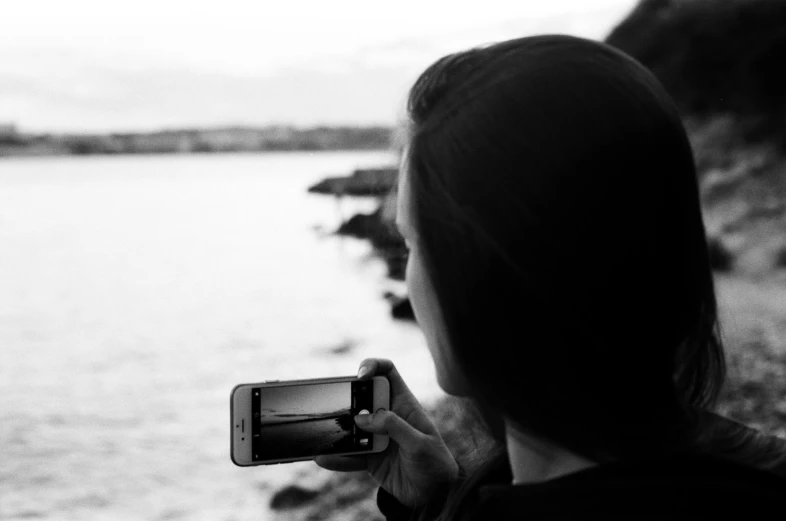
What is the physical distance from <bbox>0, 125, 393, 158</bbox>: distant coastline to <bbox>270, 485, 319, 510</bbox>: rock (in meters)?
1.45

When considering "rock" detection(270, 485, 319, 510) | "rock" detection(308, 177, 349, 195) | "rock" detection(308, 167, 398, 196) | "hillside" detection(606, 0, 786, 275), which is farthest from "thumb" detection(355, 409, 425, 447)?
"hillside" detection(606, 0, 786, 275)

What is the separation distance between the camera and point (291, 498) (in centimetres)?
341

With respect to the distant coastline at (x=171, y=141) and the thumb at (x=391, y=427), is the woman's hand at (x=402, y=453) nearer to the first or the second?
the thumb at (x=391, y=427)

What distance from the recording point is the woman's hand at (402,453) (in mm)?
735

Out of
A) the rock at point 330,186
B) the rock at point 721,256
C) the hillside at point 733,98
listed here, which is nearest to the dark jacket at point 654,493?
the rock at point 330,186

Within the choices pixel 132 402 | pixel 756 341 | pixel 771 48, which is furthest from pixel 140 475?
pixel 771 48

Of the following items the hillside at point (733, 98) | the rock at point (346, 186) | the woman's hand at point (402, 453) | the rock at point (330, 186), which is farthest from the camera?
the hillside at point (733, 98)

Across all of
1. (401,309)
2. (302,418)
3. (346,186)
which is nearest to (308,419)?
(302,418)

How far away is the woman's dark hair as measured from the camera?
44 cm

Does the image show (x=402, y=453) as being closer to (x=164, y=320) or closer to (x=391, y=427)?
(x=391, y=427)

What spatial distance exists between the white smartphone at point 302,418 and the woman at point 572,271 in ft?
0.95

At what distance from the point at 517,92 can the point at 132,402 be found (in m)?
4.58

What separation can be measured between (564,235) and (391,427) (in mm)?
366

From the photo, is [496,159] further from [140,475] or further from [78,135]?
[140,475]
